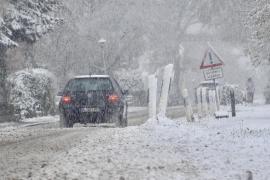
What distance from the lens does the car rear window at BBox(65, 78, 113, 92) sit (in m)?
17.1

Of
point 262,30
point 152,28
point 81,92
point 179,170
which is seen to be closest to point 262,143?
point 179,170

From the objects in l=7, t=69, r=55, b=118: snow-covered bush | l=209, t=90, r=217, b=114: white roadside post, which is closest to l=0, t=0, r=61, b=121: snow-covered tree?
l=7, t=69, r=55, b=118: snow-covered bush

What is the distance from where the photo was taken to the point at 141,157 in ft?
28.2

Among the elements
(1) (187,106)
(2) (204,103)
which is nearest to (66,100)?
(1) (187,106)

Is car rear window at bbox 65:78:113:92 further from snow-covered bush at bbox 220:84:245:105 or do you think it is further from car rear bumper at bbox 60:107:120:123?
snow-covered bush at bbox 220:84:245:105

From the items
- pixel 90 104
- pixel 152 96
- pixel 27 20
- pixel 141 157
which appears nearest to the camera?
pixel 141 157

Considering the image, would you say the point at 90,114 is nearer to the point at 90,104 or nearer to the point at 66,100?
the point at 90,104

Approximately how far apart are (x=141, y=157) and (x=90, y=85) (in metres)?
8.81

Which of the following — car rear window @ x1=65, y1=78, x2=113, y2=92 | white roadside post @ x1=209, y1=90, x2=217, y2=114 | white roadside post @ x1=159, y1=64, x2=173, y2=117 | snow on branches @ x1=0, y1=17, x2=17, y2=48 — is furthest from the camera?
snow on branches @ x1=0, y1=17, x2=17, y2=48

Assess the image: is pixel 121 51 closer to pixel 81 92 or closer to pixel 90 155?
pixel 81 92

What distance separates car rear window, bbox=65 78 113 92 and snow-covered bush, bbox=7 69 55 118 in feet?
34.5

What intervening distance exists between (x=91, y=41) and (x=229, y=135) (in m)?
37.7

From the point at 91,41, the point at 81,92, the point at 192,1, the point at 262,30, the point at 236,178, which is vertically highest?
the point at 192,1

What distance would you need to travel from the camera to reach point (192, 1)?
59906mm
